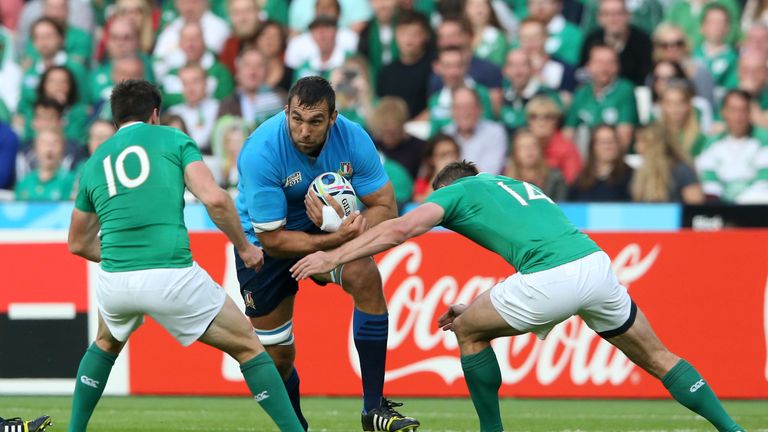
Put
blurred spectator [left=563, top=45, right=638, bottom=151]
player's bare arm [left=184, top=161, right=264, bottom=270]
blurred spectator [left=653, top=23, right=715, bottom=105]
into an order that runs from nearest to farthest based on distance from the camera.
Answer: player's bare arm [left=184, top=161, right=264, bottom=270], blurred spectator [left=563, top=45, right=638, bottom=151], blurred spectator [left=653, top=23, right=715, bottom=105]

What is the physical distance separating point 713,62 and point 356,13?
4.11 meters

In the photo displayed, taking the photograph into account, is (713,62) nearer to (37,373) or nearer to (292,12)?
(292,12)

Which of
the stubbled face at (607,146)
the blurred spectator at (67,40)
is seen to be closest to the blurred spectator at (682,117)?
the stubbled face at (607,146)

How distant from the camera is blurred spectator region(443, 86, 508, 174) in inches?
510

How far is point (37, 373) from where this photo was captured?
36.9ft

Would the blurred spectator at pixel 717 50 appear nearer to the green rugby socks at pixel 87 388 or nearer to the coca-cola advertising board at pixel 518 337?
the coca-cola advertising board at pixel 518 337

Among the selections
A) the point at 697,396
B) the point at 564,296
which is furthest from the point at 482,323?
the point at 697,396

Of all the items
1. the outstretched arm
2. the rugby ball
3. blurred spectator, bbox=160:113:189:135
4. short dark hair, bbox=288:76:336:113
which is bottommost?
blurred spectator, bbox=160:113:189:135

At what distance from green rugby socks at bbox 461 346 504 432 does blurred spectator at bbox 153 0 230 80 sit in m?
8.25

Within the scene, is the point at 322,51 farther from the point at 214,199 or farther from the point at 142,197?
the point at 214,199

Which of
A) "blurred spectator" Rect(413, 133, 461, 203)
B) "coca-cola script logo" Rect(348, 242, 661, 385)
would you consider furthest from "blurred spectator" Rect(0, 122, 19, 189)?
"coca-cola script logo" Rect(348, 242, 661, 385)

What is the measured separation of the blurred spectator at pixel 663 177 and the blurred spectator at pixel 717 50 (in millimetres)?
1526

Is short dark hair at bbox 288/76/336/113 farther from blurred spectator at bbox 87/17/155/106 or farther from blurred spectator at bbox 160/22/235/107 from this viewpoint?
blurred spectator at bbox 87/17/155/106

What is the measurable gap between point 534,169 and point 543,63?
1.87 metres
